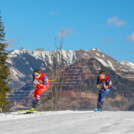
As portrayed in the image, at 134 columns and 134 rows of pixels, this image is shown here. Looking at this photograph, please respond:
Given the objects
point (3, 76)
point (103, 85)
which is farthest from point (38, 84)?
point (3, 76)

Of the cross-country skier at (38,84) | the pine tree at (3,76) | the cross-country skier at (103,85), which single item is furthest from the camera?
the pine tree at (3,76)

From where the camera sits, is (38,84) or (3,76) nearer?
(38,84)

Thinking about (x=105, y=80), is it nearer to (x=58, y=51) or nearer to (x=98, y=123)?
(x=98, y=123)

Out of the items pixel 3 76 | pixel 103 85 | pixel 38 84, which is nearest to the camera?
pixel 38 84

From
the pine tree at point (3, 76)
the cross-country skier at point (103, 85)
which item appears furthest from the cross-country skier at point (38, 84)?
the pine tree at point (3, 76)

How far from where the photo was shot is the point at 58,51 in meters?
31.9

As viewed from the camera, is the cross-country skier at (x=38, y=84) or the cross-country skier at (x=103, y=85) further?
the cross-country skier at (x=103, y=85)

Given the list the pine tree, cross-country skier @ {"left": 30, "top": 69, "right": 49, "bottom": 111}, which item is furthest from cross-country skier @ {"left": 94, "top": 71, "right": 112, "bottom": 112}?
the pine tree

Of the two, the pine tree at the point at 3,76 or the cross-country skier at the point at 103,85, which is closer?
the cross-country skier at the point at 103,85

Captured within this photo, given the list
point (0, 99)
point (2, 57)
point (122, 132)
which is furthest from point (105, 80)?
point (2, 57)

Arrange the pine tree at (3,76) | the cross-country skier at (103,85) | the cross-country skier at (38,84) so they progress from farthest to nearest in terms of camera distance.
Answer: the pine tree at (3,76) → the cross-country skier at (103,85) → the cross-country skier at (38,84)

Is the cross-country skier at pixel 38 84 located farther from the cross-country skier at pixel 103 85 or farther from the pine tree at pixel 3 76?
the pine tree at pixel 3 76

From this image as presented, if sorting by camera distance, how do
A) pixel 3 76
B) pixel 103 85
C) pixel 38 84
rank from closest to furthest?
pixel 38 84 → pixel 103 85 → pixel 3 76

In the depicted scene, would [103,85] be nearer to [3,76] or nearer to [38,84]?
[38,84]
